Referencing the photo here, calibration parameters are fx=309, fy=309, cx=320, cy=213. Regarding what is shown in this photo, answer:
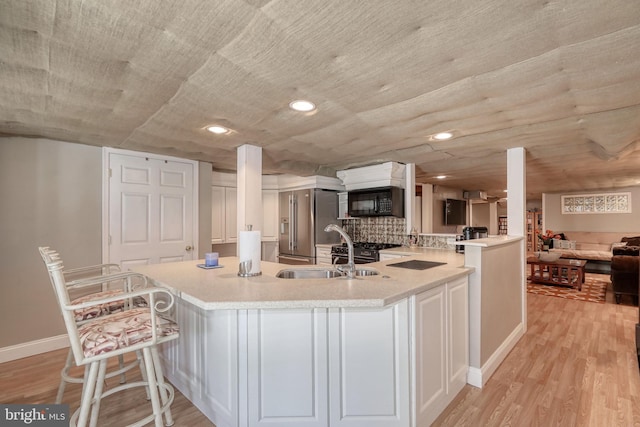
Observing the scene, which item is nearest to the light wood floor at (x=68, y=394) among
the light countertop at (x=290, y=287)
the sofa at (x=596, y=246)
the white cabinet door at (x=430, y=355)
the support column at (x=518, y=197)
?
the light countertop at (x=290, y=287)


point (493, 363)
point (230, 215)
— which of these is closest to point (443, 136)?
point (493, 363)

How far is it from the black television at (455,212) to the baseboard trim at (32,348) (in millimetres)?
6869

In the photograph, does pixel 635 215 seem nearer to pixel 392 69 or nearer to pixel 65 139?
pixel 392 69

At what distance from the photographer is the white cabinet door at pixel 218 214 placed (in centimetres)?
446

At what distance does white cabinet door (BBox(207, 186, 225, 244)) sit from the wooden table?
552cm

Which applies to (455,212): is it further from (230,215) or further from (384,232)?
(230,215)

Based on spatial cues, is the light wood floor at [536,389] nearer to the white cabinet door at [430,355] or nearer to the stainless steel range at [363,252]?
the white cabinet door at [430,355]

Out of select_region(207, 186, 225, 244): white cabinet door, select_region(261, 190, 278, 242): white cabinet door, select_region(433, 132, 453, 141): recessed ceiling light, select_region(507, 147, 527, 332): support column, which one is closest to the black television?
select_region(507, 147, 527, 332): support column

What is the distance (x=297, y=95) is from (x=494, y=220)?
1010cm

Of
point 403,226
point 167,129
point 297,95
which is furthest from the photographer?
point 403,226

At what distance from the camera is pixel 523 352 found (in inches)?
112

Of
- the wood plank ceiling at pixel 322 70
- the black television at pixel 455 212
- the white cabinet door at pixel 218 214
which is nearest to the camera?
the wood plank ceiling at pixel 322 70

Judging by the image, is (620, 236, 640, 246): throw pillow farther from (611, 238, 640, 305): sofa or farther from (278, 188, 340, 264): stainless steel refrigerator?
(278, 188, 340, 264): stainless steel refrigerator

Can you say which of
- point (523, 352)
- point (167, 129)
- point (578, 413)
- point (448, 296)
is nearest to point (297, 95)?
point (167, 129)
